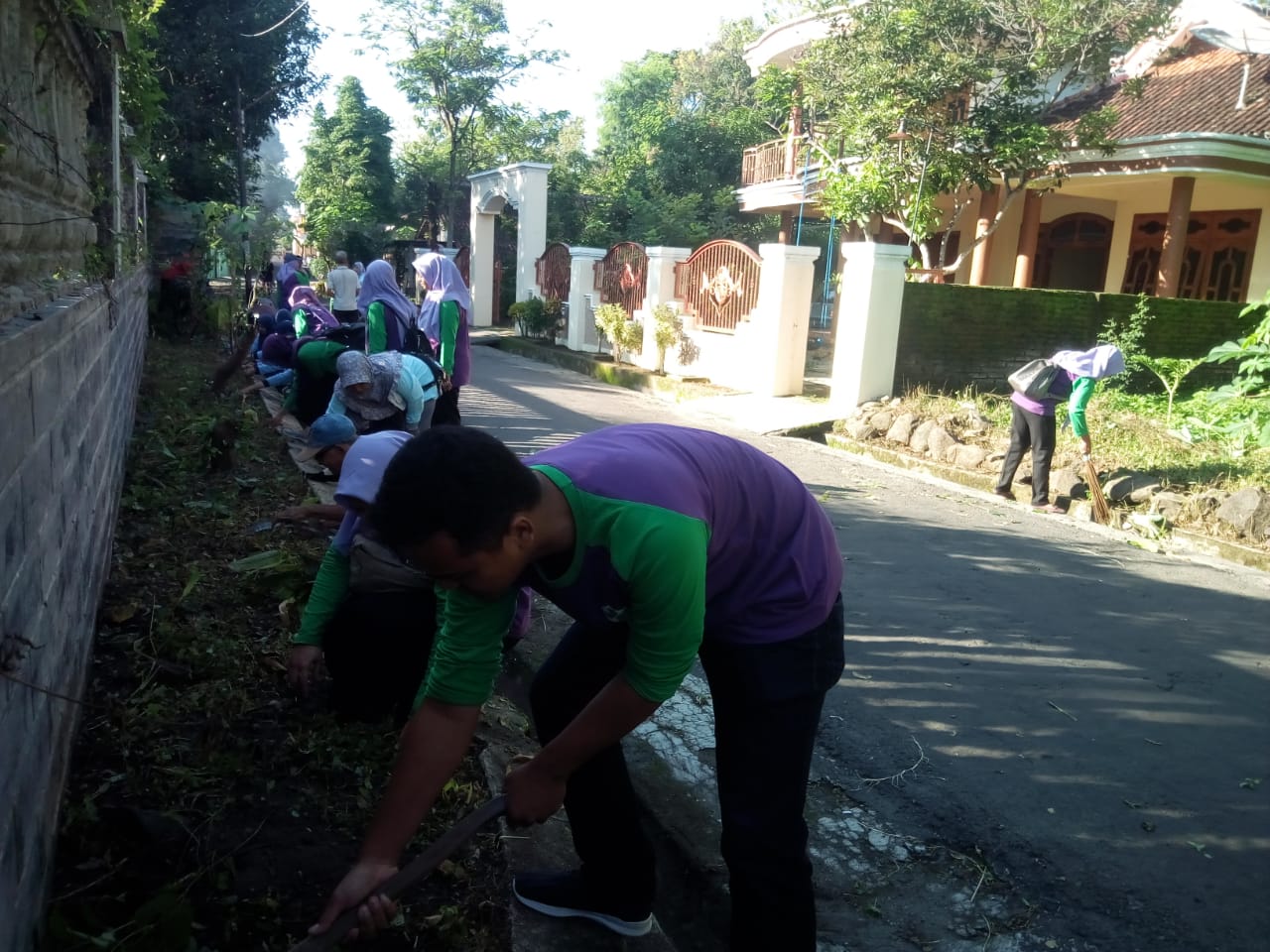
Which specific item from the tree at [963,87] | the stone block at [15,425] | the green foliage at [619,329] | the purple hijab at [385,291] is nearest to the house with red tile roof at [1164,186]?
the tree at [963,87]

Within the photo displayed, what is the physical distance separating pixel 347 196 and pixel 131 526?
2592cm

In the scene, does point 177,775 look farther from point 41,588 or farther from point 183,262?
point 183,262

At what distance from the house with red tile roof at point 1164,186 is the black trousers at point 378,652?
44.8ft

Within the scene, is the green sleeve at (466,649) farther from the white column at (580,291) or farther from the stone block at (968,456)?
the white column at (580,291)

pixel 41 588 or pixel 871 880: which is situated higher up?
pixel 41 588

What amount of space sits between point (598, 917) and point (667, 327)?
12198mm

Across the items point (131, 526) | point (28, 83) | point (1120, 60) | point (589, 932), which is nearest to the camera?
point (589, 932)

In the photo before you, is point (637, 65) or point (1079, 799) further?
point (637, 65)

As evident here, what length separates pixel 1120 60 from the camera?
15.5m

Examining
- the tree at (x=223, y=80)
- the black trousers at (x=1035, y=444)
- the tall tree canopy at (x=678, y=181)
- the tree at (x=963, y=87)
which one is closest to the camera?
the black trousers at (x=1035, y=444)

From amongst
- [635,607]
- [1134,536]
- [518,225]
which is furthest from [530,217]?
[635,607]

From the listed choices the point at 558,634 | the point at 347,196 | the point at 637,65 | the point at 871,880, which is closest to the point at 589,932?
the point at 871,880

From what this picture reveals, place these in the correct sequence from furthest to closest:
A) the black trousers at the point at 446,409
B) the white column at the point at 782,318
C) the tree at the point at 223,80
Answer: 1. the tree at the point at 223,80
2. the white column at the point at 782,318
3. the black trousers at the point at 446,409

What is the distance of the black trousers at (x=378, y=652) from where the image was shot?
3.11 meters
